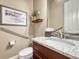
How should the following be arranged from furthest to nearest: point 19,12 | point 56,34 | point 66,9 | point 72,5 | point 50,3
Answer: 1. point 19,12
2. point 50,3
3. point 56,34
4. point 66,9
5. point 72,5

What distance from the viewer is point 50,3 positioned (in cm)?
227

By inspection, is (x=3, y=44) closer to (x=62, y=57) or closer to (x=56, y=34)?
(x=56, y=34)

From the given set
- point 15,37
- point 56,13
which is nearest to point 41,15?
point 56,13

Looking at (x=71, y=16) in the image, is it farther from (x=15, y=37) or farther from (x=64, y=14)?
(x=15, y=37)

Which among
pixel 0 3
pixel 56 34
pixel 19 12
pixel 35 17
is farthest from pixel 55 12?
pixel 0 3

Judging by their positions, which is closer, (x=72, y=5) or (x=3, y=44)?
(x=72, y=5)

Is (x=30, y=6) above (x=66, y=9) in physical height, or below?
above

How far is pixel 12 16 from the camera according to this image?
7.77ft

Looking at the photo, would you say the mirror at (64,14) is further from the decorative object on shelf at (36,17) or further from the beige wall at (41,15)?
the decorative object on shelf at (36,17)

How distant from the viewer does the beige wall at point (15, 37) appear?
85.5 inches

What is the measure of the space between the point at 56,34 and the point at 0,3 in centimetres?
149

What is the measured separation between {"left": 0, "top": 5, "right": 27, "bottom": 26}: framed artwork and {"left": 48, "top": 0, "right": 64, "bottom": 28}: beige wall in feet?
2.63

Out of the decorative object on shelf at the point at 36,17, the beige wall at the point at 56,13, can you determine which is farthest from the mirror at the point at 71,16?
the decorative object on shelf at the point at 36,17

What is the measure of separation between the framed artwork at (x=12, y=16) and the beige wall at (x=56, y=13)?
802 mm
